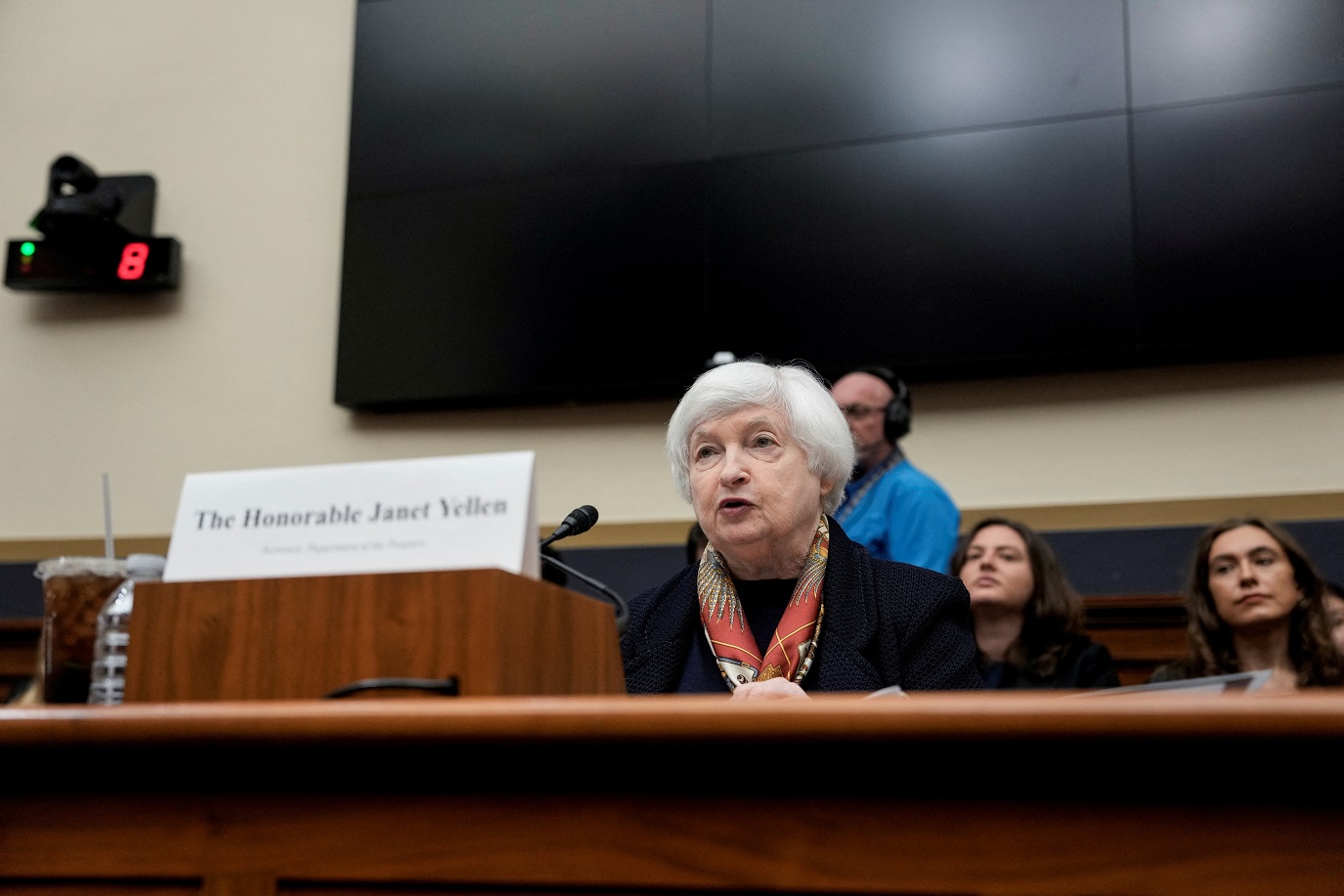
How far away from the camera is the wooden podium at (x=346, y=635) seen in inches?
37.8

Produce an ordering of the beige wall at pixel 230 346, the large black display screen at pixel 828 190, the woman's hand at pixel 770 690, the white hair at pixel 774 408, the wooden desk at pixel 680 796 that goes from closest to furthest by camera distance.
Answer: the wooden desk at pixel 680 796 < the woman's hand at pixel 770 690 < the white hair at pixel 774 408 < the large black display screen at pixel 828 190 < the beige wall at pixel 230 346

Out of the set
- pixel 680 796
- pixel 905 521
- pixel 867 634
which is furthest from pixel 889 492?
pixel 680 796

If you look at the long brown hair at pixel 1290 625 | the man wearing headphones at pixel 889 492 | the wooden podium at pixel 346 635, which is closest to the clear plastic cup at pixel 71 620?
the wooden podium at pixel 346 635

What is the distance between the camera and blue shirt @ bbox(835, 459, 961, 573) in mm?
2762

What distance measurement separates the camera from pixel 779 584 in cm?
192

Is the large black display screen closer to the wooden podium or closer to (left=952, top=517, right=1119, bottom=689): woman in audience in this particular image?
(left=952, top=517, right=1119, bottom=689): woman in audience

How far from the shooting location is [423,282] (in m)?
3.99

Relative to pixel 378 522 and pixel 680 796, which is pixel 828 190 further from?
Result: pixel 680 796

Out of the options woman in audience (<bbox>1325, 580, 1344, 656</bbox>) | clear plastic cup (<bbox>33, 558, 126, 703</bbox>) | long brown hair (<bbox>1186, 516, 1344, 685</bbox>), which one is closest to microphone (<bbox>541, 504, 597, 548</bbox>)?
clear plastic cup (<bbox>33, 558, 126, 703</bbox>)

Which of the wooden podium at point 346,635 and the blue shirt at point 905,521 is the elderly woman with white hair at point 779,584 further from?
the blue shirt at point 905,521

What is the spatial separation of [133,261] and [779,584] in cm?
329

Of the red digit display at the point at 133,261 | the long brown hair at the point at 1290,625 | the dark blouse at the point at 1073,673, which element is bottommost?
the dark blouse at the point at 1073,673

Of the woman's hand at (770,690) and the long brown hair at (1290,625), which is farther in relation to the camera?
the long brown hair at (1290,625)

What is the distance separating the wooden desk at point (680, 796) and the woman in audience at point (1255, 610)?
1.99 meters
